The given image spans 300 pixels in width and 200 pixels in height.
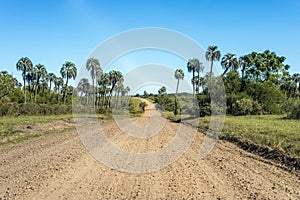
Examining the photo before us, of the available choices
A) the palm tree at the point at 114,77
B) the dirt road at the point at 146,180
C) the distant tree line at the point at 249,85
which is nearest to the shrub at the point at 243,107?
the distant tree line at the point at 249,85

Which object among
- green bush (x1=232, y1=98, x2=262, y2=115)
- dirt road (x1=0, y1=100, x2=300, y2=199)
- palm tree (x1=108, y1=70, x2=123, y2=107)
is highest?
palm tree (x1=108, y1=70, x2=123, y2=107)

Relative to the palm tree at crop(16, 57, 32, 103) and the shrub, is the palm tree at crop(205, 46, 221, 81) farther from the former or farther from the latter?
the palm tree at crop(16, 57, 32, 103)

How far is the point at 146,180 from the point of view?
7668mm

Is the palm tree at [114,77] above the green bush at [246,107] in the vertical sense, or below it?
above

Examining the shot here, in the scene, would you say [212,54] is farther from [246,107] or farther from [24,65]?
[24,65]

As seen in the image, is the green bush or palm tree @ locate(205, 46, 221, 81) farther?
palm tree @ locate(205, 46, 221, 81)

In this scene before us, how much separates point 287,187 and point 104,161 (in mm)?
5871

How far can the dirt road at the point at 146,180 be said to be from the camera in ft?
20.9

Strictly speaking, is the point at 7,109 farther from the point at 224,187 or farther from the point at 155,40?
the point at 224,187

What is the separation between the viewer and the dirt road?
20.9ft

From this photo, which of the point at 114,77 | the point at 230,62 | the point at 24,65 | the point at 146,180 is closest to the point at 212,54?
the point at 230,62

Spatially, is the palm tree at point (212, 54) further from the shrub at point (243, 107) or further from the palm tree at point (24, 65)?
the palm tree at point (24, 65)

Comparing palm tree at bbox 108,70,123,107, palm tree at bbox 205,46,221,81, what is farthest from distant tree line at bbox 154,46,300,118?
palm tree at bbox 108,70,123,107

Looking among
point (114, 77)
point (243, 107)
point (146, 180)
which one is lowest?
point (146, 180)
